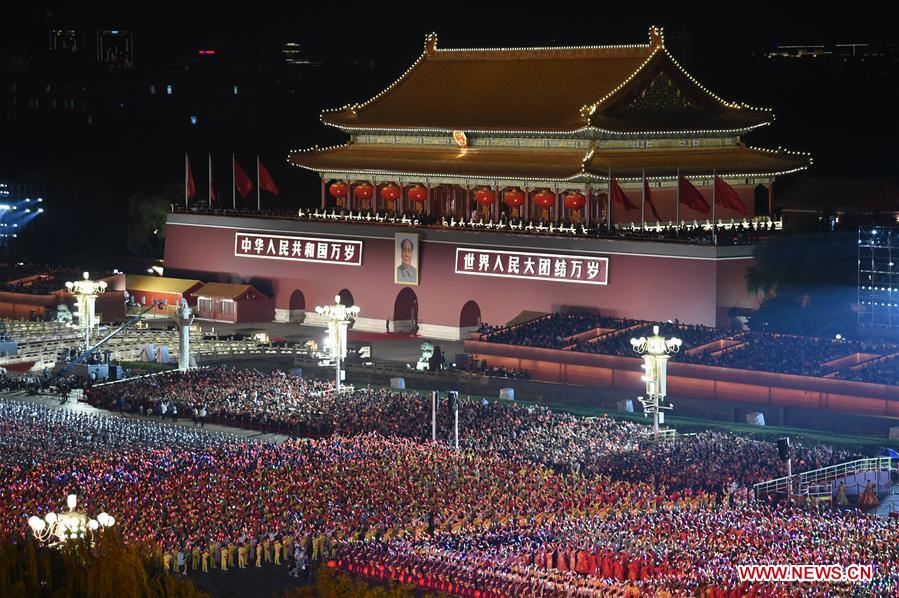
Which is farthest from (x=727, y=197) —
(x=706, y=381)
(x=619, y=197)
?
(x=706, y=381)

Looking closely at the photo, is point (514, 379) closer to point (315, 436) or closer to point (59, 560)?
point (315, 436)

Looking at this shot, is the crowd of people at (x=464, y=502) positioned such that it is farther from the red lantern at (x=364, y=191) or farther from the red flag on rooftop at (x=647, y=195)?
the red lantern at (x=364, y=191)

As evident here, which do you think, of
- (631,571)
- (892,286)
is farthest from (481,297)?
(631,571)

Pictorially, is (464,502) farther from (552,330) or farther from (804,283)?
(804,283)

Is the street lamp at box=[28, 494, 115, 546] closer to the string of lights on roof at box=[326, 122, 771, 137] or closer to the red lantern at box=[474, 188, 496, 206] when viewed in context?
the string of lights on roof at box=[326, 122, 771, 137]

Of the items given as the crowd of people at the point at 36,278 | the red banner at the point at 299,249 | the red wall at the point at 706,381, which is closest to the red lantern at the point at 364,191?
the red banner at the point at 299,249

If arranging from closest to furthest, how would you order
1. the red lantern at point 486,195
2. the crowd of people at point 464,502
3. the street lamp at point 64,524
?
the street lamp at point 64,524
the crowd of people at point 464,502
the red lantern at point 486,195

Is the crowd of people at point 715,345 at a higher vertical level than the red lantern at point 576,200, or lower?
lower
